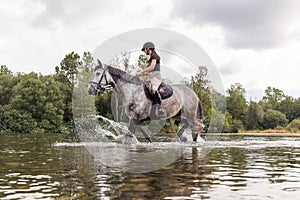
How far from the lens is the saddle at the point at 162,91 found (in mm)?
15734

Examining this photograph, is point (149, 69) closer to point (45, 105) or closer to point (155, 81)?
point (155, 81)

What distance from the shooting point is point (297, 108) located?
94375 millimetres

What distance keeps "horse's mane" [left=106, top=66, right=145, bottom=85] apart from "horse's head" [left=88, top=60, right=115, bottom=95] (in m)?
0.19

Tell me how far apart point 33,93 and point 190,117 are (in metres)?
45.5

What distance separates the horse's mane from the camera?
15961 mm

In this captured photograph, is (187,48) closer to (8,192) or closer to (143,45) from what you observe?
(143,45)

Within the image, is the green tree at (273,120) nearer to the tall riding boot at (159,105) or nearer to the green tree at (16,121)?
the green tree at (16,121)

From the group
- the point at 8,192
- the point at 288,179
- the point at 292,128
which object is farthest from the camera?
the point at 292,128

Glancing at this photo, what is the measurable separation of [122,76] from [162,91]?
5.61 feet

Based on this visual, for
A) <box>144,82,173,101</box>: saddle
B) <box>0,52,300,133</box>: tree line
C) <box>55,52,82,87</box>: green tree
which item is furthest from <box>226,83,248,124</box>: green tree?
<box>144,82,173,101</box>: saddle

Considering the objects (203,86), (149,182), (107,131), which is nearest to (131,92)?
(107,131)

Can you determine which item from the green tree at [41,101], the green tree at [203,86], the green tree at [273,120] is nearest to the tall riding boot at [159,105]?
the green tree at [203,86]

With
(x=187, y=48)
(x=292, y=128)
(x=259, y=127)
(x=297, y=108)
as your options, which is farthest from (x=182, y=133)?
(x=297, y=108)

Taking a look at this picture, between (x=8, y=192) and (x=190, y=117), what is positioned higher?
(x=190, y=117)
